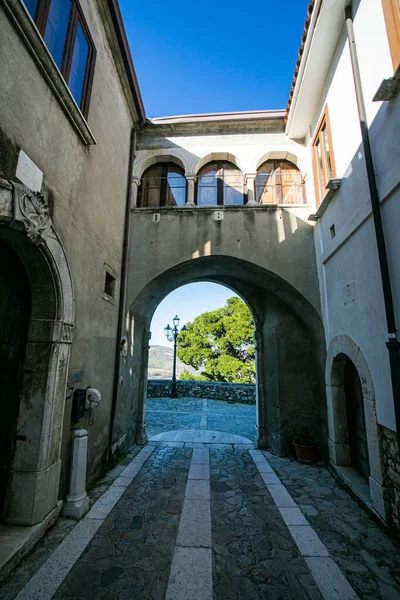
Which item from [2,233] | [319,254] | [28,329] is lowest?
[28,329]

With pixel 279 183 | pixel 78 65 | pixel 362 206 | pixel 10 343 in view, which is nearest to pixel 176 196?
pixel 279 183

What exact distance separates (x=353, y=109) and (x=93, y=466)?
6.94m

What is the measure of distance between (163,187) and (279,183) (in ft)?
9.60

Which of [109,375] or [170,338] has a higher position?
[170,338]

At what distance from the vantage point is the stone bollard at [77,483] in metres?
3.40

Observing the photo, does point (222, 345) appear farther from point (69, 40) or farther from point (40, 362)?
point (69, 40)

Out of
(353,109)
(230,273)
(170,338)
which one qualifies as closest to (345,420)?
(230,273)

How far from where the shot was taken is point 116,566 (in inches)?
105

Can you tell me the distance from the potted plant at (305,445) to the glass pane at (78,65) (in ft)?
24.0

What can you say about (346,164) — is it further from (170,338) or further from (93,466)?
(170,338)

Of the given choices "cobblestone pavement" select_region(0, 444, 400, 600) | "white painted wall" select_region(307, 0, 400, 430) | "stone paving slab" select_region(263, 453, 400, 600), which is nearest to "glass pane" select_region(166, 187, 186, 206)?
"white painted wall" select_region(307, 0, 400, 430)

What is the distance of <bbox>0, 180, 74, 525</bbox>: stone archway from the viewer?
291 centimetres

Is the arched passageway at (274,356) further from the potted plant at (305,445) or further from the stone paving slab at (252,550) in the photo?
the stone paving slab at (252,550)

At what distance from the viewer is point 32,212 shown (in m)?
2.83
